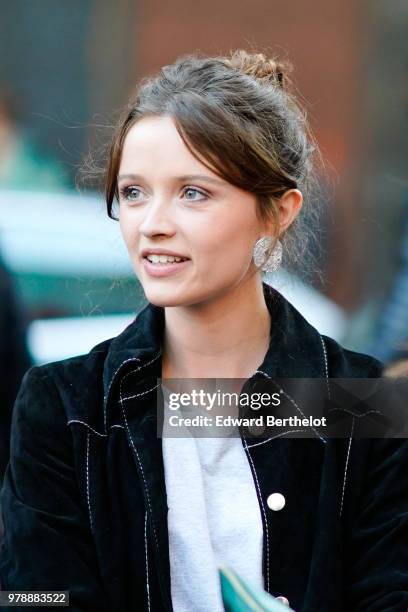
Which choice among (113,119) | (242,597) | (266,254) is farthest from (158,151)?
(113,119)

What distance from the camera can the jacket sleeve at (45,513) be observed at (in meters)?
1.44

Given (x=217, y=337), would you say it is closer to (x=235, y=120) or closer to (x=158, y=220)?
(x=158, y=220)

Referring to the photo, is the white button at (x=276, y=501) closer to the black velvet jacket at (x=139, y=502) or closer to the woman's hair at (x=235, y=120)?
the black velvet jacket at (x=139, y=502)

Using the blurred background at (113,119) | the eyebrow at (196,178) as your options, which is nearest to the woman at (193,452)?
the eyebrow at (196,178)

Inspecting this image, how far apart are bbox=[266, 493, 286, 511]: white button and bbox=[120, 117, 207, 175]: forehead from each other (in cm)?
A: 54

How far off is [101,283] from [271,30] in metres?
0.88

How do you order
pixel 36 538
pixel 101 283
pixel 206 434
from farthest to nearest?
1. pixel 101 283
2. pixel 206 434
3. pixel 36 538

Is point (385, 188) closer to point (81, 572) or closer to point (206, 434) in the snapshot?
point (206, 434)

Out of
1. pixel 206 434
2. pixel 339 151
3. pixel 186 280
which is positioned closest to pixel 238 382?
pixel 206 434

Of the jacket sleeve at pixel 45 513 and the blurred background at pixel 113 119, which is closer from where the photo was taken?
the jacket sleeve at pixel 45 513

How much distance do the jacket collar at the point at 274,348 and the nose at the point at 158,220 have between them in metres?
0.23

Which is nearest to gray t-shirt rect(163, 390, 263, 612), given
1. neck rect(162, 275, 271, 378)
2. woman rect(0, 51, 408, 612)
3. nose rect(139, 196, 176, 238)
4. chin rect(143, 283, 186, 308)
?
woman rect(0, 51, 408, 612)

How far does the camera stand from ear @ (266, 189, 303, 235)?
5.24 feet

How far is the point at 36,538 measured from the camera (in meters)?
1.45
